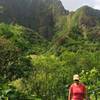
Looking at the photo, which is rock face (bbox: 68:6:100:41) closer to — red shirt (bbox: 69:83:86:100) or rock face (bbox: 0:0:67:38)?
rock face (bbox: 0:0:67:38)

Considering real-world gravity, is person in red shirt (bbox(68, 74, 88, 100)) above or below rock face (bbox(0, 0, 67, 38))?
below

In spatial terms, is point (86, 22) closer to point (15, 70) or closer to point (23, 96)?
point (15, 70)

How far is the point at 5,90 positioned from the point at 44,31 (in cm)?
12449

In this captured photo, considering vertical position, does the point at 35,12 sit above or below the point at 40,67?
above

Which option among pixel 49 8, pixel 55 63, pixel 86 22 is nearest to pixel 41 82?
pixel 55 63

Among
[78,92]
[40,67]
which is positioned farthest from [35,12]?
[78,92]

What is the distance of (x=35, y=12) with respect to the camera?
156375 mm

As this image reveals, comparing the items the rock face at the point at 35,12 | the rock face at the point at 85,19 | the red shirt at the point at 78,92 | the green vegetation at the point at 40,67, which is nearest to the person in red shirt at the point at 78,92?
the red shirt at the point at 78,92

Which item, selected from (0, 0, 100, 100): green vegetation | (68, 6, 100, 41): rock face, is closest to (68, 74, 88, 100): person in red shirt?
(0, 0, 100, 100): green vegetation

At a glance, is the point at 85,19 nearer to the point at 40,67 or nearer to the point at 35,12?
the point at 35,12

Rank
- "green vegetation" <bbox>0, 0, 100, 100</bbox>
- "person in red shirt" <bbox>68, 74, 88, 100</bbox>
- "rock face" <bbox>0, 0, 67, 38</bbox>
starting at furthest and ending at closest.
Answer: "rock face" <bbox>0, 0, 67, 38</bbox>
"green vegetation" <bbox>0, 0, 100, 100</bbox>
"person in red shirt" <bbox>68, 74, 88, 100</bbox>

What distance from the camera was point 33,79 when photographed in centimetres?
3566

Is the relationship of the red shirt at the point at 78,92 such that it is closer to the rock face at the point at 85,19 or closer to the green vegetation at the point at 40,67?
the green vegetation at the point at 40,67

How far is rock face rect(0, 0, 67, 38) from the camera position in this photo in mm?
143375
